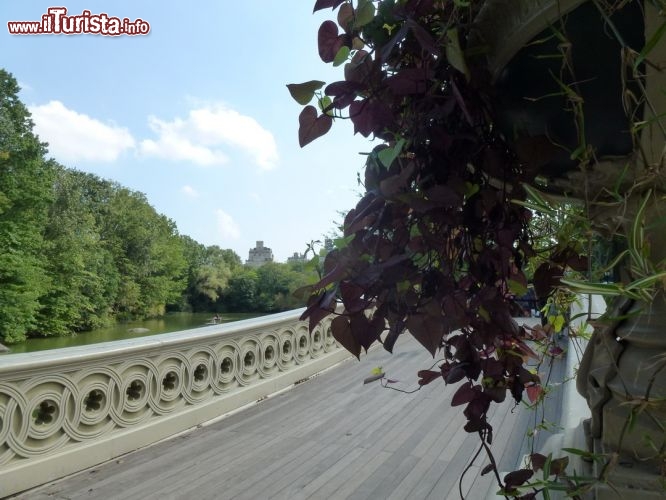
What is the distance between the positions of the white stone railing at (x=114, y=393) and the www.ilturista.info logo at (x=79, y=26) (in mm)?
8954

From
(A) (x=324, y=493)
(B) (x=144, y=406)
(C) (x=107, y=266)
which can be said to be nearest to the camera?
(A) (x=324, y=493)

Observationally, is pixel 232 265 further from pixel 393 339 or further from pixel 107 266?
pixel 393 339

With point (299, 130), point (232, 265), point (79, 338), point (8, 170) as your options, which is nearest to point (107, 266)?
point (79, 338)

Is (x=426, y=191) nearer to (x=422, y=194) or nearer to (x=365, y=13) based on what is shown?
(x=422, y=194)

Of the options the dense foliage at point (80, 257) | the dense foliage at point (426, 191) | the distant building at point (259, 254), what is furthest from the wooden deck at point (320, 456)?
the distant building at point (259, 254)

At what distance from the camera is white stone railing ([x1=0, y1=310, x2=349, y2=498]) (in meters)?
2.18

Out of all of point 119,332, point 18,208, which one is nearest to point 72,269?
point 18,208

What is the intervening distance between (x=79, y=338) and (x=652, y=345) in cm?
2887

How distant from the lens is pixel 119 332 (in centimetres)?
2809

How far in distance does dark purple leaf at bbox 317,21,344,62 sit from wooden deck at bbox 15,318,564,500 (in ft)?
5.64

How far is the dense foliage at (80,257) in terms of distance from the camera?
2066 centimetres

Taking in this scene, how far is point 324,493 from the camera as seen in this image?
7.19 ft

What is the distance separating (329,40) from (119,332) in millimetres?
31188

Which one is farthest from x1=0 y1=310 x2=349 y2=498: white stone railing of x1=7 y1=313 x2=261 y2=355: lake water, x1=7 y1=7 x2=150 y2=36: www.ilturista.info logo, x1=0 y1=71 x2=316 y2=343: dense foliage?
x1=7 y1=313 x2=261 y2=355: lake water
